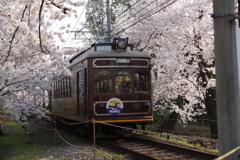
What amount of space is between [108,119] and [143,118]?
3.86 feet

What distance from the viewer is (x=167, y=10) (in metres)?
16.8

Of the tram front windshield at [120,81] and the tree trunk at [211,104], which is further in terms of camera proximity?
the tree trunk at [211,104]

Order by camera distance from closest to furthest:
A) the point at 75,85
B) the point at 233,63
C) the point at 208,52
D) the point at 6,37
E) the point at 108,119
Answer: the point at 233,63 → the point at 6,37 → the point at 108,119 → the point at 75,85 → the point at 208,52

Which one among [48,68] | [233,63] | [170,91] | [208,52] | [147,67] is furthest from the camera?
[170,91]

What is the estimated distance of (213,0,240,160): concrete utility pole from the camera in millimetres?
3717

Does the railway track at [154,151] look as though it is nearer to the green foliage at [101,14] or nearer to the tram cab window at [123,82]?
the tram cab window at [123,82]

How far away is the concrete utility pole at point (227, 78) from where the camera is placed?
3717 mm

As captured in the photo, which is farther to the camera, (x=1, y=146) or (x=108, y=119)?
(x=1, y=146)

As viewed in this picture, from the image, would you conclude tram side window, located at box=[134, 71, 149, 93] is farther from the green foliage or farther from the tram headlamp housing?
the green foliage

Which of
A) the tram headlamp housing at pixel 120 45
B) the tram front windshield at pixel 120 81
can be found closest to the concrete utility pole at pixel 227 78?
the tram front windshield at pixel 120 81

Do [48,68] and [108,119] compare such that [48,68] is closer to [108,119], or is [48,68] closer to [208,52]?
[108,119]

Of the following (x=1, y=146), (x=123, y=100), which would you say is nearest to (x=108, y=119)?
(x=123, y=100)

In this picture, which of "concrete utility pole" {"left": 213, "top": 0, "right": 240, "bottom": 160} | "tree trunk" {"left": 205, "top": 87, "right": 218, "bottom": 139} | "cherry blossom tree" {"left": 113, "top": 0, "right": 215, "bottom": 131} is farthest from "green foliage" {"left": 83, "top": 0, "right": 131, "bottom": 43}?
"concrete utility pole" {"left": 213, "top": 0, "right": 240, "bottom": 160}

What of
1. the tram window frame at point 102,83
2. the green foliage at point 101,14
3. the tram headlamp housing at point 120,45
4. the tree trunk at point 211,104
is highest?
the green foliage at point 101,14
